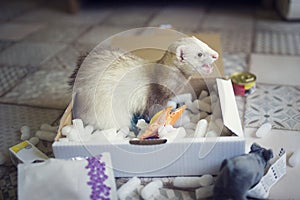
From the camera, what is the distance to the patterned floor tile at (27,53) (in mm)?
1683

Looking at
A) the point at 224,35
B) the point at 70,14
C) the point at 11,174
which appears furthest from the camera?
the point at 70,14

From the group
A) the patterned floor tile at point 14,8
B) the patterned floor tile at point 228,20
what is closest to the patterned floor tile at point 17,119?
the patterned floor tile at point 228,20

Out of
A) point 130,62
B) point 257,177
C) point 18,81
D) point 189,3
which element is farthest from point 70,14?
point 257,177

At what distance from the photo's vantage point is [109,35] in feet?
6.31

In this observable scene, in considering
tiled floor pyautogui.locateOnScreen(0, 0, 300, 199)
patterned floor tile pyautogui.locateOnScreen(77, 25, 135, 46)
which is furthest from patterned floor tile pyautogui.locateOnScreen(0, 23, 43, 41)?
patterned floor tile pyautogui.locateOnScreen(77, 25, 135, 46)

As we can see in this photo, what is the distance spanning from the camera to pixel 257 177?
0.83 metres

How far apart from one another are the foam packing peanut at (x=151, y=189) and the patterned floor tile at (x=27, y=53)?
3.19ft

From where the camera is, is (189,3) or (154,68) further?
(189,3)

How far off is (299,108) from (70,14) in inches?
62.6

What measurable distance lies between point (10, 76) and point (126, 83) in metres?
0.73

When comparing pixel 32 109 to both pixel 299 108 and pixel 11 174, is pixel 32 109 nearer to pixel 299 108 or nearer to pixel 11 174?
pixel 11 174

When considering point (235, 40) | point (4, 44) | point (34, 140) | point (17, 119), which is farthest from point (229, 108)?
point (4, 44)

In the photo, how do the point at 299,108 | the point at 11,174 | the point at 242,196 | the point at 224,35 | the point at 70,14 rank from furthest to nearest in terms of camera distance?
the point at 70,14 → the point at 224,35 → the point at 299,108 → the point at 11,174 → the point at 242,196

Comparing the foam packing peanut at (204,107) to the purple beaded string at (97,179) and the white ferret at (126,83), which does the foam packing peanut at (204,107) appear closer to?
the white ferret at (126,83)
